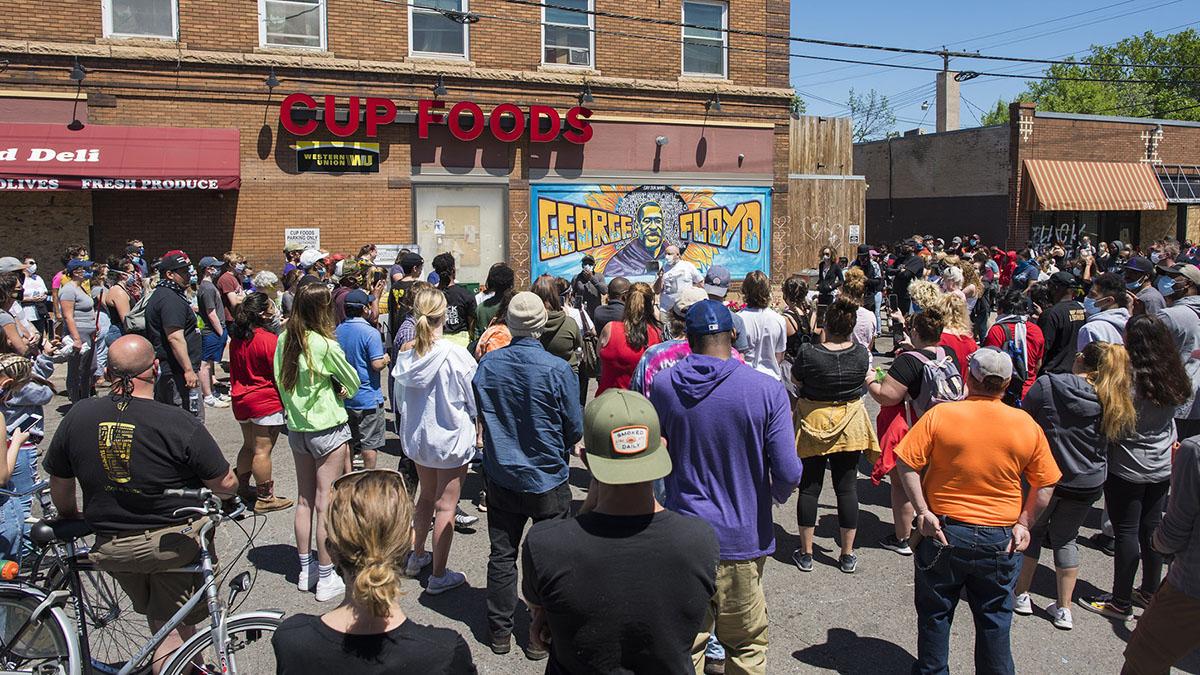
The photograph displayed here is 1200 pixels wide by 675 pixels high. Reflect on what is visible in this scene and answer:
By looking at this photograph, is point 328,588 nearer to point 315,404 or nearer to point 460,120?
point 315,404

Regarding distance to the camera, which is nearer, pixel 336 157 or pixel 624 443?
pixel 624 443

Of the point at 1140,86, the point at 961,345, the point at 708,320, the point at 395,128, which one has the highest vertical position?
the point at 1140,86

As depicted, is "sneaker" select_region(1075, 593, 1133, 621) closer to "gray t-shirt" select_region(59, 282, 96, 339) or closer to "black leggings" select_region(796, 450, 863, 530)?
"black leggings" select_region(796, 450, 863, 530)

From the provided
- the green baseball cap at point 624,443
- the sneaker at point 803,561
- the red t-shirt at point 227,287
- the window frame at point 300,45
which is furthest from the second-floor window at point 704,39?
the green baseball cap at point 624,443

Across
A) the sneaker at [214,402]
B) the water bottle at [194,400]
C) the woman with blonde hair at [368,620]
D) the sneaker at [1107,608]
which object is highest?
the woman with blonde hair at [368,620]

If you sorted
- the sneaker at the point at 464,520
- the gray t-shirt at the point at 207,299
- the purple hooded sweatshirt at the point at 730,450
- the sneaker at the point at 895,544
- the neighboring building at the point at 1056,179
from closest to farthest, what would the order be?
the purple hooded sweatshirt at the point at 730,450 → the sneaker at the point at 895,544 → the sneaker at the point at 464,520 → the gray t-shirt at the point at 207,299 → the neighboring building at the point at 1056,179

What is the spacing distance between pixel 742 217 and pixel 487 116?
645cm

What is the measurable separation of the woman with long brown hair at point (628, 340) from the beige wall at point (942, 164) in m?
23.9

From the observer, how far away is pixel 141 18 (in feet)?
50.5

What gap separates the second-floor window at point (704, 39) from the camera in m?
19.5

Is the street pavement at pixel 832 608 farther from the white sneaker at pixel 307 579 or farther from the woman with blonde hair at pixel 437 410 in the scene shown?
the woman with blonde hair at pixel 437 410

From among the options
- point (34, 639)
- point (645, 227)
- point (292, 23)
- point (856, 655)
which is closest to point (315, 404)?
point (34, 639)

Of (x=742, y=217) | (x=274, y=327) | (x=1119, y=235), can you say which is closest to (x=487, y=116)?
(x=742, y=217)

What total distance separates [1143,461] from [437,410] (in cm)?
432
